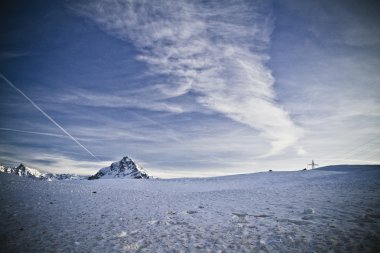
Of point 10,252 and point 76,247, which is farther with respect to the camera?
point 76,247


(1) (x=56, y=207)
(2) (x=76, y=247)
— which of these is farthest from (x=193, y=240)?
(1) (x=56, y=207)

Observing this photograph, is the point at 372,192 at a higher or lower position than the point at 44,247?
higher

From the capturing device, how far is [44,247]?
15.3 ft

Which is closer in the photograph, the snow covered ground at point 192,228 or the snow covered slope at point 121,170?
the snow covered ground at point 192,228

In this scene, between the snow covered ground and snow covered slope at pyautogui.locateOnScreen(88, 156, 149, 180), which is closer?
the snow covered ground

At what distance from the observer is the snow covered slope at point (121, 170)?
183925 mm

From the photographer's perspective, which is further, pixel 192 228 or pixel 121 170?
pixel 121 170

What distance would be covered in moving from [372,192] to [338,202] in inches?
108

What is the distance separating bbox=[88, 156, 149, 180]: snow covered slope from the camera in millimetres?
183925

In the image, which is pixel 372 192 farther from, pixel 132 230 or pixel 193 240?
pixel 132 230

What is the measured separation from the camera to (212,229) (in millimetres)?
6156

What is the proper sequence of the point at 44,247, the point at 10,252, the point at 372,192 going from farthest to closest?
the point at 372,192 → the point at 44,247 → the point at 10,252

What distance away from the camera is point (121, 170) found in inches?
7431

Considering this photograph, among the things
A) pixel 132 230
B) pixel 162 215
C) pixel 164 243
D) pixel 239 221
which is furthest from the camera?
pixel 162 215
